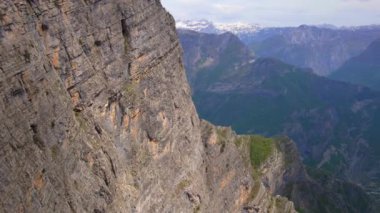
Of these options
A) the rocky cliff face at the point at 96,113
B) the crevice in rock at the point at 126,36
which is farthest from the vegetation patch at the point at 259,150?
the crevice in rock at the point at 126,36

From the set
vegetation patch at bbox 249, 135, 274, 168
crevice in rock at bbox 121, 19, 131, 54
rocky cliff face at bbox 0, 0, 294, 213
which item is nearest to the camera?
rocky cliff face at bbox 0, 0, 294, 213

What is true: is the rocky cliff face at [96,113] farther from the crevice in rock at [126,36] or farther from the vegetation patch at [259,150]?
the vegetation patch at [259,150]

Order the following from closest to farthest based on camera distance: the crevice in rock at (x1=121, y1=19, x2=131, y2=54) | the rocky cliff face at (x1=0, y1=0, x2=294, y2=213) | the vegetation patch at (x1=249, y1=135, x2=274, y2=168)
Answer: the rocky cliff face at (x1=0, y1=0, x2=294, y2=213)
the crevice in rock at (x1=121, y1=19, x2=131, y2=54)
the vegetation patch at (x1=249, y1=135, x2=274, y2=168)

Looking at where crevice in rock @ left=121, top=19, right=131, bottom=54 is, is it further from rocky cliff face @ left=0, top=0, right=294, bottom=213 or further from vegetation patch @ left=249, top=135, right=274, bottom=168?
vegetation patch @ left=249, top=135, right=274, bottom=168

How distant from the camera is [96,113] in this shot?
190 feet

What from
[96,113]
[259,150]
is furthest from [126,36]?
[259,150]

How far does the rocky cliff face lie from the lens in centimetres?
4138

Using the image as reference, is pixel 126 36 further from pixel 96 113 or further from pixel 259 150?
pixel 259 150

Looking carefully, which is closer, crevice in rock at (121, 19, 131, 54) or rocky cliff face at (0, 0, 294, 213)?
rocky cliff face at (0, 0, 294, 213)

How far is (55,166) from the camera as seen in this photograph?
147 feet

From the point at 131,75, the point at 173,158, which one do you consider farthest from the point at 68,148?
the point at 173,158

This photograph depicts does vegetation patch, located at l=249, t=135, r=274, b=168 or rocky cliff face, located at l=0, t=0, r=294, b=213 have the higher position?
rocky cliff face, located at l=0, t=0, r=294, b=213

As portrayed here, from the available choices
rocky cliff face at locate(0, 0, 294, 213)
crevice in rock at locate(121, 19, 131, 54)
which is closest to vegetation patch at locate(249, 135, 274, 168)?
rocky cliff face at locate(0, 0, 294, 213)

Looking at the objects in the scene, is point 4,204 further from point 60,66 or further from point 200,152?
point 200,152
